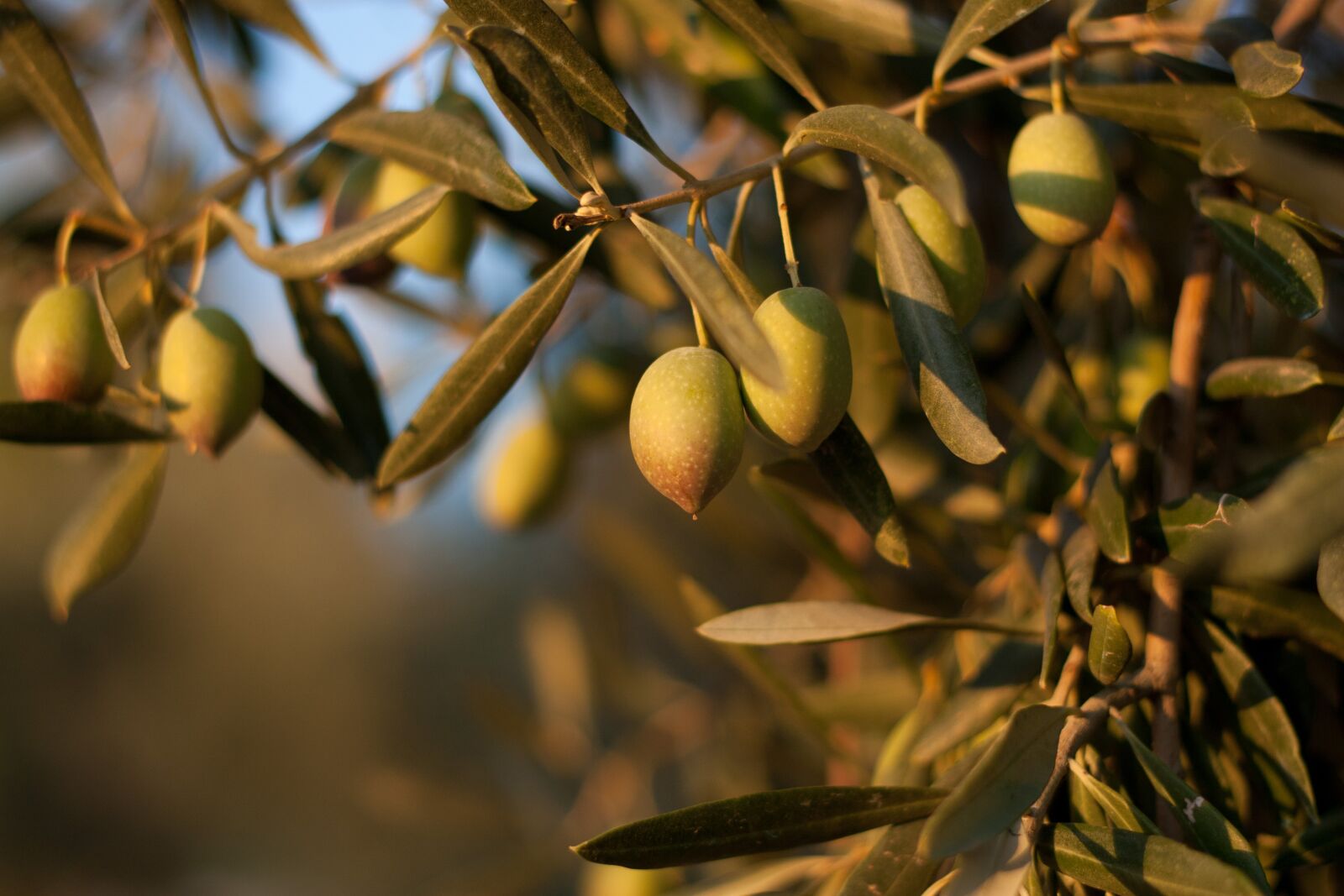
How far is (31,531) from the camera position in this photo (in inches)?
196

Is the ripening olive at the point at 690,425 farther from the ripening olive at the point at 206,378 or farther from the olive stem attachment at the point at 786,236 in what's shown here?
the ripening olive at the point at 206,378

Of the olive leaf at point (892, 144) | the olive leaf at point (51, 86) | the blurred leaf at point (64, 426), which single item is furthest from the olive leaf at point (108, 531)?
the olive leaf at point (892, 144)

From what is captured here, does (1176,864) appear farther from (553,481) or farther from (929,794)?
(553,481)

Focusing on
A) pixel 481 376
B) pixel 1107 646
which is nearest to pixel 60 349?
pixel 481 376

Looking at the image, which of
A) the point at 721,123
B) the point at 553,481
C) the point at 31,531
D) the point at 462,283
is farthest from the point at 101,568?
the point at 31,531

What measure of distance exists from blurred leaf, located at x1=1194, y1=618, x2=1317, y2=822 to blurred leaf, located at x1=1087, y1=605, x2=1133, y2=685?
4.7 inches

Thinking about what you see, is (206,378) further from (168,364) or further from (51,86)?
(51,86)

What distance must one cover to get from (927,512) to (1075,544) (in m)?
0.24

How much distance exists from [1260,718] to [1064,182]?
33 centimetres

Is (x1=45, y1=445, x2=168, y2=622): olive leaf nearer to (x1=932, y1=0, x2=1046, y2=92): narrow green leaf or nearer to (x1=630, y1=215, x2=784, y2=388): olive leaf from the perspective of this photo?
(x1=630, y1=215, x2=784, y2=388): olive leaf

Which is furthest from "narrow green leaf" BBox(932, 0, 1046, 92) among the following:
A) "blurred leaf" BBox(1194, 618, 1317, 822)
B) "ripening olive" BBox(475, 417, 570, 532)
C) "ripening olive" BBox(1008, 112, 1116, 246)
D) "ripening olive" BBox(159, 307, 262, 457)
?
"ripening olive" BBox(475, 417, 570, 532)

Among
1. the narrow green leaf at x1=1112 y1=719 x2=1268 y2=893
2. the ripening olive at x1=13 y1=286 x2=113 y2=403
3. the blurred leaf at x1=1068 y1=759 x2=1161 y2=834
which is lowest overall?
the narrow green leaf at x1=1112 y1=719 x2=1268 y2=893

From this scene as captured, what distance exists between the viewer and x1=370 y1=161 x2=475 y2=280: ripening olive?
0.73 meters

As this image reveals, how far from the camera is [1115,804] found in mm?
491
